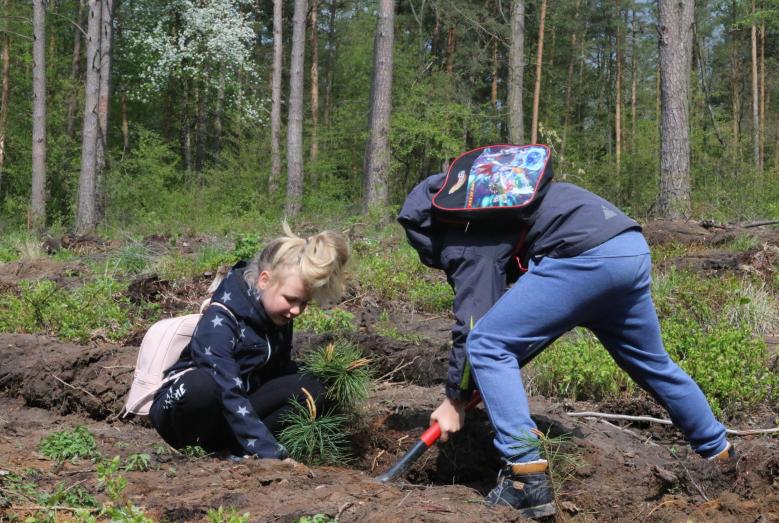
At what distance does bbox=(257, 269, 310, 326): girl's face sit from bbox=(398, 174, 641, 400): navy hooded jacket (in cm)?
62

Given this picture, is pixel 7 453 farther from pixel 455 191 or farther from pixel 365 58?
pixel 365 58

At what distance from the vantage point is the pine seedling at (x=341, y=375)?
3719mm

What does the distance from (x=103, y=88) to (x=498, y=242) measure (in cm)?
1599

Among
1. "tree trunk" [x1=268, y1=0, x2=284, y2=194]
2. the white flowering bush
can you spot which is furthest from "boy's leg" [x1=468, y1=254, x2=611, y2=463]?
the white flowering bush

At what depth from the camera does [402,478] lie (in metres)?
3.38

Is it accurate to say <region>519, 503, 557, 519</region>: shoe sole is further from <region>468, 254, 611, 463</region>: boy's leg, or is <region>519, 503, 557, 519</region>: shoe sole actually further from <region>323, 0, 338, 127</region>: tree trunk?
<region>323, 0, 338, 127</region>: tree trunk

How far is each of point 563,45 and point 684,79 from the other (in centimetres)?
2103

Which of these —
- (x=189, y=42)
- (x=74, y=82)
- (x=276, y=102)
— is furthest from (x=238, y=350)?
(x=74, y=82)

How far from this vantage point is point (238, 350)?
342 centimetres

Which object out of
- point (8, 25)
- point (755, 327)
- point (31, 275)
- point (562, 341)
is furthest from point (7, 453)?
point (8, 25)

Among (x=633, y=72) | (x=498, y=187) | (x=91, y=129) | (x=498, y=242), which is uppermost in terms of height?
(x=633, y=72)

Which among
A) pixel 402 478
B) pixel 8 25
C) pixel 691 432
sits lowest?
pixel 402 478

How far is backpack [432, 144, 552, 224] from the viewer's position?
2.78 m

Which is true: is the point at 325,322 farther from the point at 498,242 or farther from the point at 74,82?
the point at 74,82
